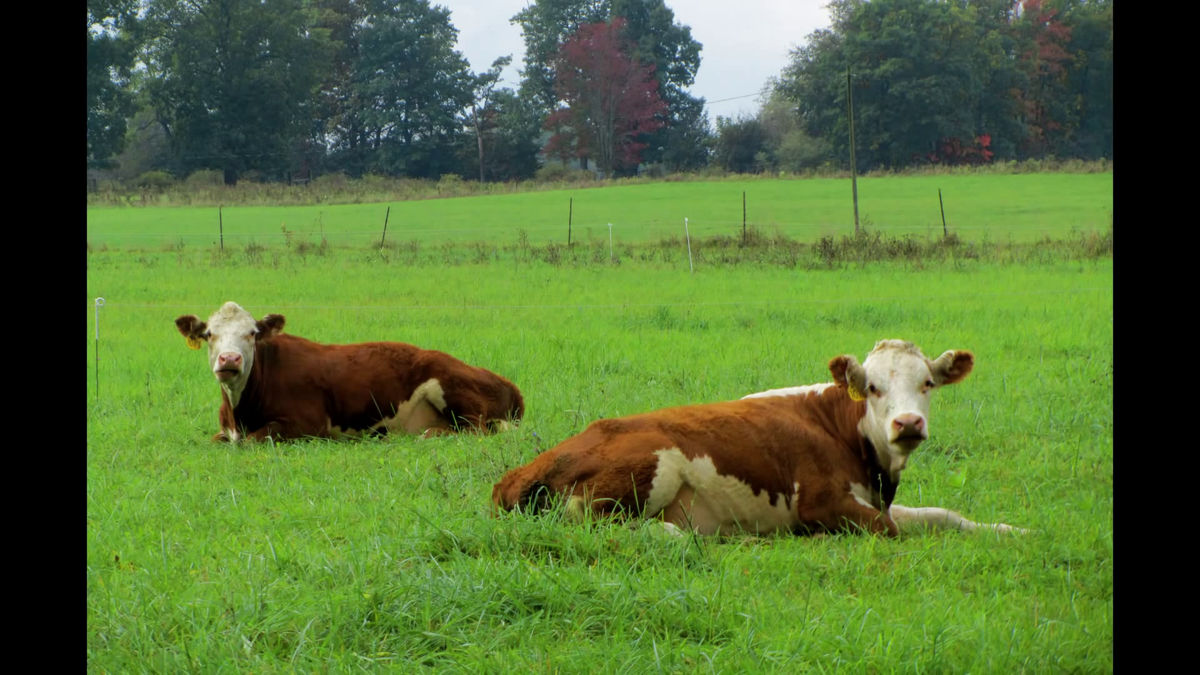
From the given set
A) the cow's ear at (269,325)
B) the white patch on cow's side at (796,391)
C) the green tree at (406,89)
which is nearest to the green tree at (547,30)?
the green tree at (406,89)

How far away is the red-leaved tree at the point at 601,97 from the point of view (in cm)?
3269

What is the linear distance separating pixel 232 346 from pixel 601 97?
25.8 m

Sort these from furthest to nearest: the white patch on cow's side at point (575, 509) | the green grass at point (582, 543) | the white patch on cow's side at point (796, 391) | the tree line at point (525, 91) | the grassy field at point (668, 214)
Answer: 1. the tree line at point (525, 91)
2. the grassy field at point (668, 214)
3. the white patch on cow's side at point (796, 391)
4. the white patch on cow's side at point (575, 509)
5. the green grass at point (582, 543)

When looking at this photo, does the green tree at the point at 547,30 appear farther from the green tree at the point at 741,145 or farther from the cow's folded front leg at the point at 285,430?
the cow's folded front leg at the point at 285,430

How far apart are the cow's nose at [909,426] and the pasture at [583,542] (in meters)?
0.55

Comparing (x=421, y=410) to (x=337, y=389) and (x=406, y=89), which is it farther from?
(x=406, y=89)

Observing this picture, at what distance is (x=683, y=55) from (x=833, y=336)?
23796 mm

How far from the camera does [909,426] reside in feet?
17.8

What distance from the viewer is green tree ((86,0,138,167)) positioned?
38344 mm

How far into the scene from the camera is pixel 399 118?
3703 centimetres

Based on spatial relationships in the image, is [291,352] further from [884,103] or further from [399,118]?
[884,103]

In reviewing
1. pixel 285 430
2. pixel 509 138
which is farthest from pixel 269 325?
pixel 509 138
